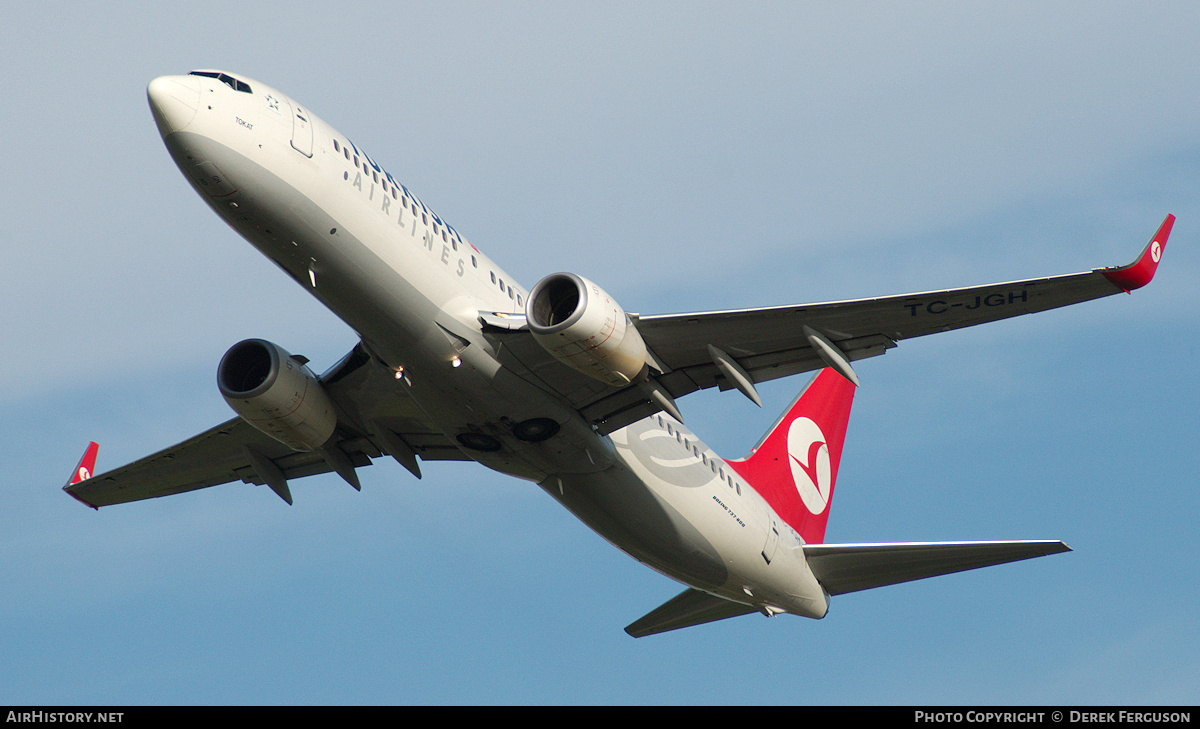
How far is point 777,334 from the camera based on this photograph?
24.9m

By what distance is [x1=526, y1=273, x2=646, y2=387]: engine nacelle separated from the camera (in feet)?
75.4

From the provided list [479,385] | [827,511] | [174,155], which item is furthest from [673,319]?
[827,511]

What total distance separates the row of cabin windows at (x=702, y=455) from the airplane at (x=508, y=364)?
3.5 inches

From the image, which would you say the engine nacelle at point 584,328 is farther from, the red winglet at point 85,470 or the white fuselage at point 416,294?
the red winglet at point 85,470

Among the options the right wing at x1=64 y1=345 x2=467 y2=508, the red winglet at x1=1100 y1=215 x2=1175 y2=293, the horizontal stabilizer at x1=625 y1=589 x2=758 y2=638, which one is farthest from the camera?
the horizontal stabilizer at x1=625 y1=589 x2=758 y2=638

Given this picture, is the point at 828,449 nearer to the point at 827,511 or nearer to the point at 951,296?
the point at 827,511

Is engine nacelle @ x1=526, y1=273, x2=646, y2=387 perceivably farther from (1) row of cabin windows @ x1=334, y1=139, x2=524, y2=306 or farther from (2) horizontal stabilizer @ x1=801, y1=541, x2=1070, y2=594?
(2) horizontal stabilizer @ x1=801, y1=541, x2=1070, y2=594

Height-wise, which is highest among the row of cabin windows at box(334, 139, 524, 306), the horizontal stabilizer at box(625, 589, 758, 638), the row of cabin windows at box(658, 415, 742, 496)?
the row of cabin windows at box(334, 139, 524, 306)

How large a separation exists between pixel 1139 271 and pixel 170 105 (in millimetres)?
16915

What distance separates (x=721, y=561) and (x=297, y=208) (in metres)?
12.8

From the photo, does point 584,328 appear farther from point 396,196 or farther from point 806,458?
point 806,458

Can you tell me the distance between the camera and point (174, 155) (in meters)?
22.3

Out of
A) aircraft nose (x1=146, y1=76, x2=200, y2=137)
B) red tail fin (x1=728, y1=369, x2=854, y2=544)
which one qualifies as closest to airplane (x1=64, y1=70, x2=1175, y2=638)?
aircraft nose (x1=146, y1=76, x2=200, y2=137)

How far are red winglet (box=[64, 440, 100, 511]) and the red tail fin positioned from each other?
54.2 ft
